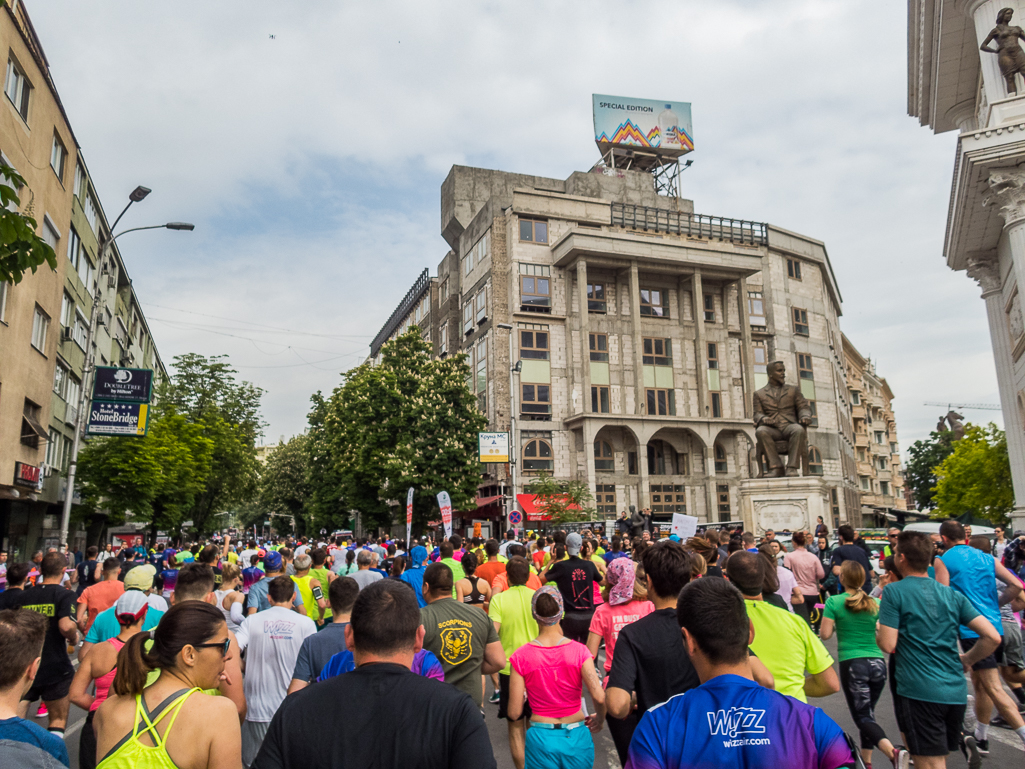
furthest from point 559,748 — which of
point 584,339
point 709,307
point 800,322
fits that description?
point 800,322

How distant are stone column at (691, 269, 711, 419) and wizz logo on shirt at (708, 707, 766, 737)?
144ft

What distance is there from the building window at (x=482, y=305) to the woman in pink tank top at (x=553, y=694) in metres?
41.3

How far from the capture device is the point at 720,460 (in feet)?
150

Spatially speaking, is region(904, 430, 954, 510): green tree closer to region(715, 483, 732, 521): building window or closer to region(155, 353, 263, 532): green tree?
region(715, 483, 732, 521): building window

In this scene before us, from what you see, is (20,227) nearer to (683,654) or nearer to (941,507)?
(683,654)

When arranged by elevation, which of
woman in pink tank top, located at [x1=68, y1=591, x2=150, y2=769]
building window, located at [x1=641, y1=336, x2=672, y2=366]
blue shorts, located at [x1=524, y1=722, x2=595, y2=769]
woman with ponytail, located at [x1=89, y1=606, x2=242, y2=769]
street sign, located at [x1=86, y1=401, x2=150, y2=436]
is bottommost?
blue shorts, located at [x1=524, y1=722, x2=595, y2=769]

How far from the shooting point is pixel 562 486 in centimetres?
3931

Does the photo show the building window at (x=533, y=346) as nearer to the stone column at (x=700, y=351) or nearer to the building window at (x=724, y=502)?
the stone column at (x=700, y=351)

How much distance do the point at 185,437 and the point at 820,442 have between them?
38761 mm

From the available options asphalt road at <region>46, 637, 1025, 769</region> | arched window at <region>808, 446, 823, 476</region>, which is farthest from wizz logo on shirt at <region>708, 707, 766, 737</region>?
arched window at <region>808, 446, 823, 476</region>

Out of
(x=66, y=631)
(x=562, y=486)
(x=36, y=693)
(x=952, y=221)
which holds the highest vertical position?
(x=952, y=221)

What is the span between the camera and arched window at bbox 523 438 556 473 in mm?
42406

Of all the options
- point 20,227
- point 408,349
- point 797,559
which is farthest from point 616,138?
point 20,227

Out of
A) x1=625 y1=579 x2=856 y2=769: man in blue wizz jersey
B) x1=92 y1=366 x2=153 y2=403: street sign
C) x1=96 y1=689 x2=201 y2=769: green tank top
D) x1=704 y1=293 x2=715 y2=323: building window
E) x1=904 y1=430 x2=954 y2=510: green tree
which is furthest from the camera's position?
x1=904 y1=430 x2=954 y2=510: green tree
